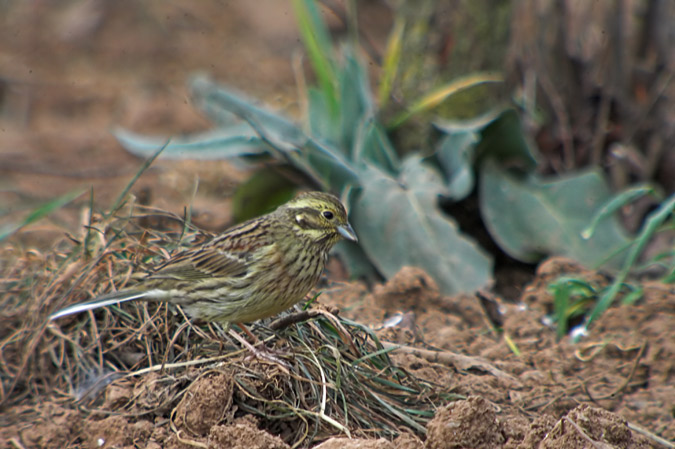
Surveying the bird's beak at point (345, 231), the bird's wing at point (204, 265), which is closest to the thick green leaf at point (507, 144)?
the bird's beak at point (345, 231)

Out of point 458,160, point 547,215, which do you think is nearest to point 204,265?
point 458,160

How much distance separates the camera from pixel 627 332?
4.98 meters

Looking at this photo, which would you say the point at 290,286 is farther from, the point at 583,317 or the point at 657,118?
the point at 657,118

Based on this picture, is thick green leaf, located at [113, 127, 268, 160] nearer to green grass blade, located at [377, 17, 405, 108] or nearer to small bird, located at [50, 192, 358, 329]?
green grass blade, located at [377, 17, 405, 108]

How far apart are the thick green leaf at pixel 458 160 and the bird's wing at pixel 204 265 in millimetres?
2359

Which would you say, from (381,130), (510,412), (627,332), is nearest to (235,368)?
(510,412)

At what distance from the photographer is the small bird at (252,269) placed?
4.14 meters

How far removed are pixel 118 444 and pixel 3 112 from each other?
7851 mm

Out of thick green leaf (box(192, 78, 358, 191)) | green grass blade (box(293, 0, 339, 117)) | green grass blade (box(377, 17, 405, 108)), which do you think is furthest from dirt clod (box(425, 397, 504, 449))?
green grass blade (box(377, 17, 405, 108))

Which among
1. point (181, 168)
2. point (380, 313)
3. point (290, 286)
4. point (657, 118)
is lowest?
point (181, 168)

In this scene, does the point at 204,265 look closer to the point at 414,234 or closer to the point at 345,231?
the point at 345,231

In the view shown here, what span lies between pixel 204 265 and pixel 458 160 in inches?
108

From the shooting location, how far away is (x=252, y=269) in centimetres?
434

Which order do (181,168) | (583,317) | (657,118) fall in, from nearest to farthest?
(583,317) < (657,118) < (181,168)
